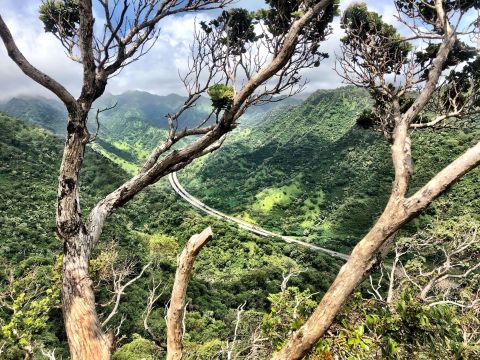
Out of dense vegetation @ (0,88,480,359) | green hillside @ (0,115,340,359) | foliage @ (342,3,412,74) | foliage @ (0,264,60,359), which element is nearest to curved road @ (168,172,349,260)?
dense vegetation @ (0,88,480,359)

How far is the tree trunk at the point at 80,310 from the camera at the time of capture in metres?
2.75

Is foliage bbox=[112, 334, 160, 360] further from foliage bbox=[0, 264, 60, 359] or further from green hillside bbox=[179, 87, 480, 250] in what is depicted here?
green hillside bbox=[179, 87, 480, 250]

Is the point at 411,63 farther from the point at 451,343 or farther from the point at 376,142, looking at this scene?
the point at 376,142

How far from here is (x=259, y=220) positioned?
6950cm

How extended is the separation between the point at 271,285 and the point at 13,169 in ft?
131

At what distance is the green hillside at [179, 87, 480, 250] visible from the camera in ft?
191

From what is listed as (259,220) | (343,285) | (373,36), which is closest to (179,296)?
(343,285)

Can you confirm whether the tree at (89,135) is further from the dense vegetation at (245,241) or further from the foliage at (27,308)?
the foliage at (27,308)

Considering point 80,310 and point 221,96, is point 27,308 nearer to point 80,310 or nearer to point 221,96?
point 80,310

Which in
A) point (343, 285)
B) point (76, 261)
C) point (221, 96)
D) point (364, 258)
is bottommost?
point (343, 285)

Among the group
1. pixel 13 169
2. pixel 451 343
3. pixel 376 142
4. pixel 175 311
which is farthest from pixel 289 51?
pixel 376 142

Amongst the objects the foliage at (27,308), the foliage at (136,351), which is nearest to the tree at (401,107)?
the foliage at (27,308)

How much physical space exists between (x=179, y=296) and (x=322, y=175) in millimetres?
82360

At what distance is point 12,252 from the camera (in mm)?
33906
